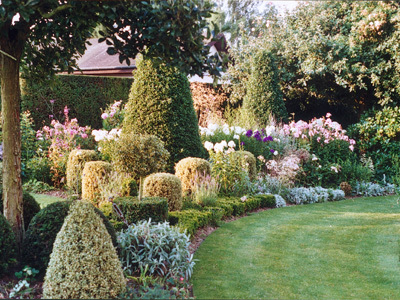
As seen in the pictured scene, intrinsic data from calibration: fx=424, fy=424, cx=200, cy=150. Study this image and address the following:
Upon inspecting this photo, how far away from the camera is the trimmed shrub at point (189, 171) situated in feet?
25.9

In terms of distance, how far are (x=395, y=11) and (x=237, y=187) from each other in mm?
7794

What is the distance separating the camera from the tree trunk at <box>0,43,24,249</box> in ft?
14.1

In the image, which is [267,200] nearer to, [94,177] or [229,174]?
[229,174]

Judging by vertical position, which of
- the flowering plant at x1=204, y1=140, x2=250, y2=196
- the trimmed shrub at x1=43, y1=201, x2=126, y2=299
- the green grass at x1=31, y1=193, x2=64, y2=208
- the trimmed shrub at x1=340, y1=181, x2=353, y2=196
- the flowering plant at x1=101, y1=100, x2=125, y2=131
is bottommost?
the trimmed shrub at x1=43, y1=201, x2=126, y2=299

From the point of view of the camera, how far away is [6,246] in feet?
13.0

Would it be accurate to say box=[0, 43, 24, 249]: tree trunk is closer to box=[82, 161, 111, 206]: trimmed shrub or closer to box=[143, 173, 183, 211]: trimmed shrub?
box=[143, 173, 183, 211]: trimmed shrub

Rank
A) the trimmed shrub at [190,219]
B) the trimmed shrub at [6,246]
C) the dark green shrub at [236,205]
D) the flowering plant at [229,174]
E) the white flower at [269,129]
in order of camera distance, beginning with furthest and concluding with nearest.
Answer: the white flower at [269,129]
the flowering plant at [229,174]
the dark green shrub at [236,205]
the trimmed shrub at [190,219]
the trimmed shrub at [6,246]

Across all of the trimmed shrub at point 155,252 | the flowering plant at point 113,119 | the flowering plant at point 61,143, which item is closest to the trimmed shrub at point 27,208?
the trimmed shrub at point 155,252

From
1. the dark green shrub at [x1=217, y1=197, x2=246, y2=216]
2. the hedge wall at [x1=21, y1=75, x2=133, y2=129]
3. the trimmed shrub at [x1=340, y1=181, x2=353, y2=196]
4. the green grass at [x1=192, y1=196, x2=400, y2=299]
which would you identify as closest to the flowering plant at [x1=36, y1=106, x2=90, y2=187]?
the hedge wall at [x1=21, y1=75, x2=133, y2=129]

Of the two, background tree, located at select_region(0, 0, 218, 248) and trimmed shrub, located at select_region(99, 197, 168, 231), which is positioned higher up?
background tree, located at select_region(0, 0, 218, 248)

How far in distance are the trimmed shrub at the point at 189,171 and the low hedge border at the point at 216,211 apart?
2.00 ft

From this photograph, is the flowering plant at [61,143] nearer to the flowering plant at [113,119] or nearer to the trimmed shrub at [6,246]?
the flowering plant at [113,119]

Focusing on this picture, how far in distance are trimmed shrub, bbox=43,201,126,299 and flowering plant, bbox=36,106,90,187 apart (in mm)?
5393

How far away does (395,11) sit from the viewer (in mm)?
12344
